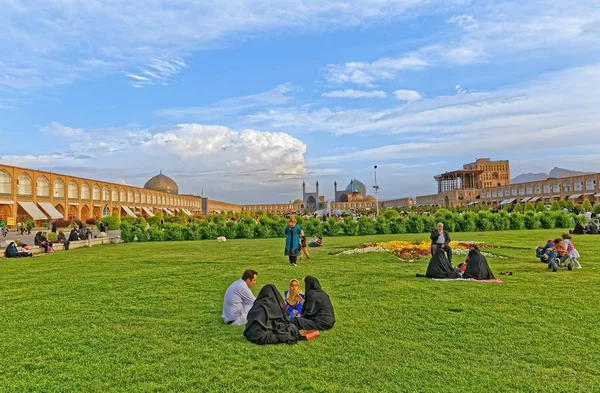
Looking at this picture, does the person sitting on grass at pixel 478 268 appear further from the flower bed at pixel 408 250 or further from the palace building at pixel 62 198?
the palace building at pixel 62 198

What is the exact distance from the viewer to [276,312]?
461 centimetres

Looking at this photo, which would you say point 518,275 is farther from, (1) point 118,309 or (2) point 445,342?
(1) point 118,309

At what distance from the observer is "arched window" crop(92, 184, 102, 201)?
142ft

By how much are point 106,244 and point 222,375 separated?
17.5 meters

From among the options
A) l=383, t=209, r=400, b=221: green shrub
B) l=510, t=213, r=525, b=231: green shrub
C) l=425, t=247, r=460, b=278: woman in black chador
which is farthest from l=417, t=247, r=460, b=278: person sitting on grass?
l=510, t=213, r=525, b=231: green shrub

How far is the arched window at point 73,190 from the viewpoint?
3936cm

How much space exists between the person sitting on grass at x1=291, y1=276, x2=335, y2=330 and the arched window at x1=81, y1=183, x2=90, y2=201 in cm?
4189

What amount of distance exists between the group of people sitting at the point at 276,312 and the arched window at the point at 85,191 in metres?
41.4

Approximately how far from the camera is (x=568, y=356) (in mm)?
3754

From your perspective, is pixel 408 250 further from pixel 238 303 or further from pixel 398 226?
pixel 398 226

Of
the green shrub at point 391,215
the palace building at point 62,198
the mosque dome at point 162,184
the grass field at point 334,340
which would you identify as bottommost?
the grass field at point 334,340

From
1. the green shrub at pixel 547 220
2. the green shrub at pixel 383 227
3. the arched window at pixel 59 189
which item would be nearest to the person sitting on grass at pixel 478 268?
the green shrub at pixel 383 227

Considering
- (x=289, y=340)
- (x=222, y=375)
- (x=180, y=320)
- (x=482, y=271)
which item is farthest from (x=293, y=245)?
(x=222, y=375)

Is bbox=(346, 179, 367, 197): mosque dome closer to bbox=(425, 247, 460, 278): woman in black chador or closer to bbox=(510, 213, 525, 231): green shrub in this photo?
bbox=(510, 213, 525, 231): green shrub
